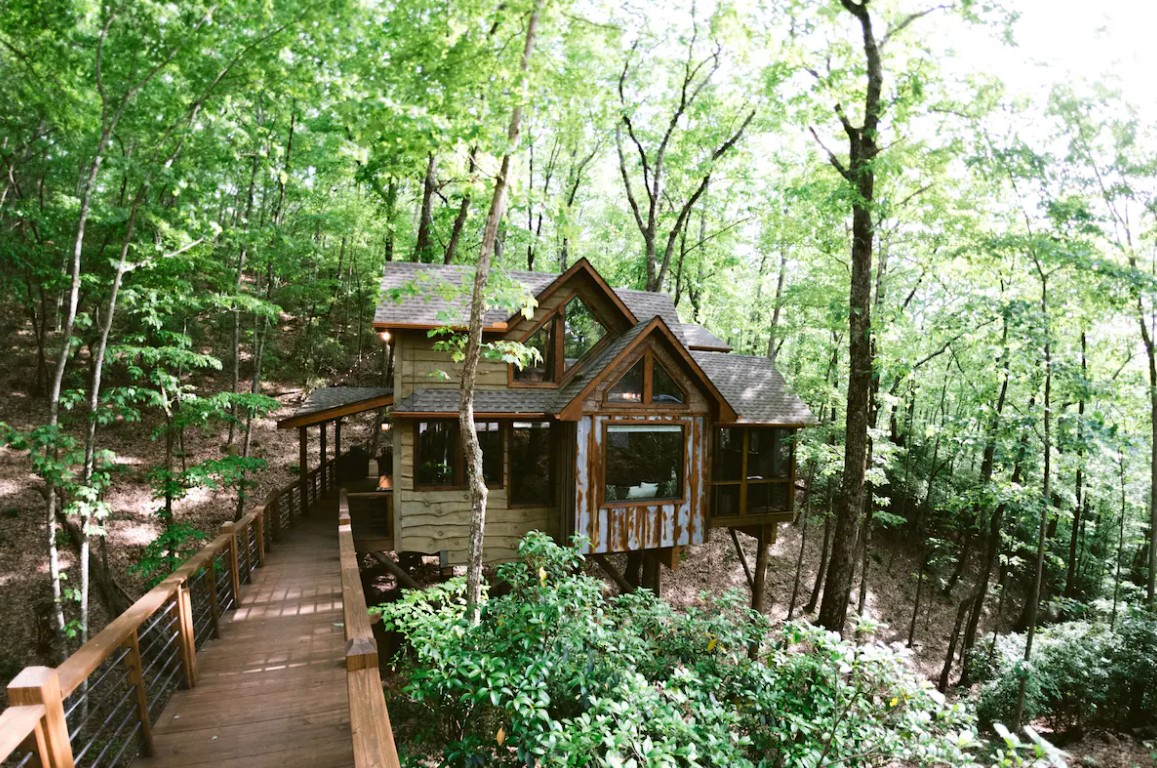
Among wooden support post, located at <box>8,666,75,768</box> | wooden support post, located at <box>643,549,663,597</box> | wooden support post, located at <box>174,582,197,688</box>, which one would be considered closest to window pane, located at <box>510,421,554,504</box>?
wooden support post, located at <box>643,549,663,597</box>

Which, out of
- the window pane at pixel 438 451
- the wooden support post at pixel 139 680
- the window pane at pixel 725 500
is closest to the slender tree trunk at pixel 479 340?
the wooden support post at pixel 139 680

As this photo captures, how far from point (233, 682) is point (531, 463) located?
6.25 metres

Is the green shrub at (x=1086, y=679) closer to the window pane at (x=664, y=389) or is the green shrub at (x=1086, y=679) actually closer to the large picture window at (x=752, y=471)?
the large picture window at (x=752, y=471)

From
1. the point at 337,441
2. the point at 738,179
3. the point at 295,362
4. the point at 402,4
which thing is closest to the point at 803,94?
the point at 402,4

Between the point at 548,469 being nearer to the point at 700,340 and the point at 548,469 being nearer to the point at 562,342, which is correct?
the point at 562,342

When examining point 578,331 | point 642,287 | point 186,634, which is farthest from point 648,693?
point 642,287

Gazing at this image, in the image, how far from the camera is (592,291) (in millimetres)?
11094

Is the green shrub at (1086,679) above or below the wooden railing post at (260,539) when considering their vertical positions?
below

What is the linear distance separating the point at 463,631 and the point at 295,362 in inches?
784

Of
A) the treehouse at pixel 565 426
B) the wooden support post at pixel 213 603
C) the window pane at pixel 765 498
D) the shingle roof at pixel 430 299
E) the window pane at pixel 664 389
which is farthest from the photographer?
the window pane at pixel 765 498

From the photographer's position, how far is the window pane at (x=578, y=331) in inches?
433

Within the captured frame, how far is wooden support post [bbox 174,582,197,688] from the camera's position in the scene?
4.70 metres

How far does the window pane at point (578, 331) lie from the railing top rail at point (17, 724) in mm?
9056

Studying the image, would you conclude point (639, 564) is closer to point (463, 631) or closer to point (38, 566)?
point (463, 631)
